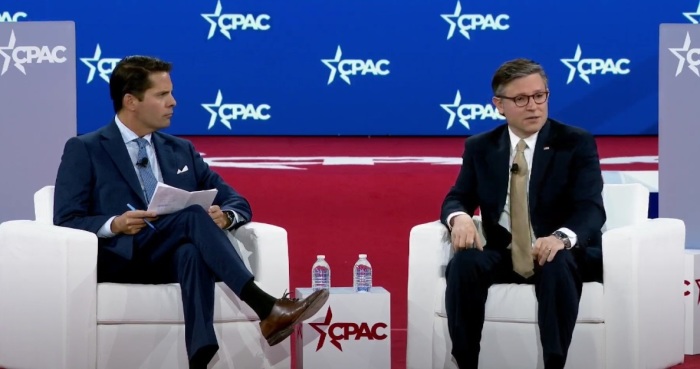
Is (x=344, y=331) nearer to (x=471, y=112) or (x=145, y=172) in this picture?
(x=145, y=172)

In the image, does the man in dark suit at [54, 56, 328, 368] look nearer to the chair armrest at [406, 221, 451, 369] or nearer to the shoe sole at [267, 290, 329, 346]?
the shoe sole at [267, 290, 329, 346]

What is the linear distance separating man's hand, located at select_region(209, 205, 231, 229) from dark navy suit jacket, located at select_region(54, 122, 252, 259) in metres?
0.08

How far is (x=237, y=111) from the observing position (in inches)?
216

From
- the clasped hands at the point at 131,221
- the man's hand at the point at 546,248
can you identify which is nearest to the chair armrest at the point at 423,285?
the man's hand at the point at 546,248

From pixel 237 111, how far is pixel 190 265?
1943mm

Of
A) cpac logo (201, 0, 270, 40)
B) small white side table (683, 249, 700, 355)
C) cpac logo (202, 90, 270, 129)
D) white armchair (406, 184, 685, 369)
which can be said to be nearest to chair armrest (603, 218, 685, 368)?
white armchair (406, 184, 685, 369)

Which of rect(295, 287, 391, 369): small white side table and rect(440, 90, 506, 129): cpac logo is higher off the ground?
rect(440, 90, 506, 129): cpac logo

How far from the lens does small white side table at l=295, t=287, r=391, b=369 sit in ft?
12.8

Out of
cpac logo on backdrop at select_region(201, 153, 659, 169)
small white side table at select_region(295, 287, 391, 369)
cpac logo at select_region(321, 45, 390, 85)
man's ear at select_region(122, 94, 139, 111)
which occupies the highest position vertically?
cpac logo at select_region(321, 45, 390, 85)

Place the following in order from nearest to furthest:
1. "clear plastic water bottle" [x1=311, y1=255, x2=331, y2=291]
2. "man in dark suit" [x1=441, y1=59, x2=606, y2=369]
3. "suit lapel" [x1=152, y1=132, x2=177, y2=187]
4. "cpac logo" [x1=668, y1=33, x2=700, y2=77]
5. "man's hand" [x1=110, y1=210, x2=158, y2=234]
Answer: "man in dark suit" [x1=441, y1=59, x2=606, y2=369] → "man's hand" [x1=110, y1=210, x2=158, y2=234] → "suit lapel" [x1=152, y1=132, x2=177, y2=187] → "clear plastic water bottle" [x1=311, y1=255, x2=331, y2=291] → "cpac logo" [x1=668, y1=33, x2=700, y2=77]

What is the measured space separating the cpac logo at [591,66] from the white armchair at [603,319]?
67.3 inches

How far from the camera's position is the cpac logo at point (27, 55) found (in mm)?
4500

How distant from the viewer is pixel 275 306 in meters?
3.57

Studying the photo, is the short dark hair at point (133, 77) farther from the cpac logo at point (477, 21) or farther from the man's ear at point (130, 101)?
the cpac logo at point (477, 21)
